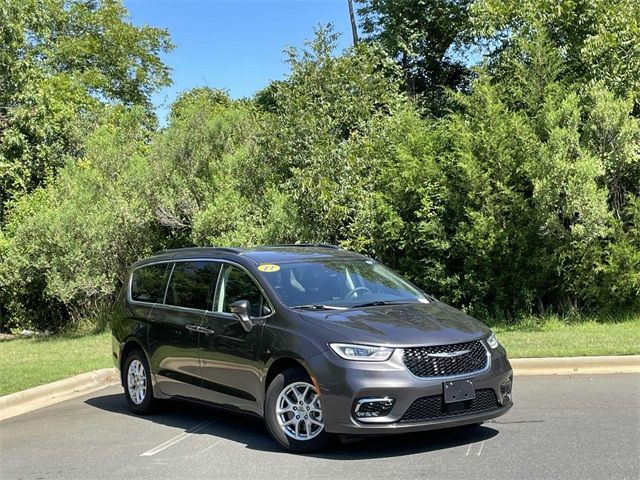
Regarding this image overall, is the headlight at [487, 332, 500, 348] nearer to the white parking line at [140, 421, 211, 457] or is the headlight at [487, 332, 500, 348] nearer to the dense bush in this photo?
the white parking line at [140, 421, 211, 457]

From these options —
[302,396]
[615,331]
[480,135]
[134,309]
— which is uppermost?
[480,135]

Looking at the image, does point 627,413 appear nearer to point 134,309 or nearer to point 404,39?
point 134,309

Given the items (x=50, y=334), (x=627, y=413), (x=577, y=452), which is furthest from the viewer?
(x=50, y=334)

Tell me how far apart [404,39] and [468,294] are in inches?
481

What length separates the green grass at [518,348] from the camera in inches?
388

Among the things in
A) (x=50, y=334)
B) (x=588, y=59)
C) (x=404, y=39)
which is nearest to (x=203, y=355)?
(x=588, y=59)

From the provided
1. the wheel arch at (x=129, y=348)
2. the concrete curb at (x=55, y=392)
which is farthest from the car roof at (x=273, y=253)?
the concrete curb at (x=55, y=392)

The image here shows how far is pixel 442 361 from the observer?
575 cm

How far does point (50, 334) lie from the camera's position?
60.6 feet

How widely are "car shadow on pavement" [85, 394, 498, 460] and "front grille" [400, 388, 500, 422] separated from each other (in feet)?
1.37

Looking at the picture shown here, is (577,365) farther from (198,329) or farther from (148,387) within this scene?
(148,387)

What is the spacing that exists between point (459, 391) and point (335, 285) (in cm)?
174

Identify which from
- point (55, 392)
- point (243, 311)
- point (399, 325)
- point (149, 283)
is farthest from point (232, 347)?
point (55, 392)

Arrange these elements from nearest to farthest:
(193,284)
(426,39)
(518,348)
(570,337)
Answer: (193,284) < (518,348) < (570,337) < (426,39)
